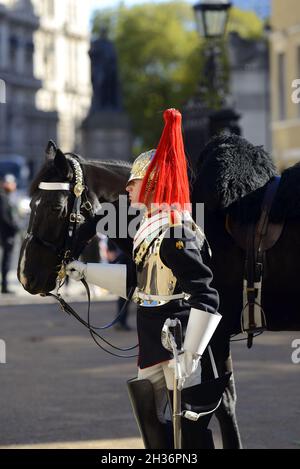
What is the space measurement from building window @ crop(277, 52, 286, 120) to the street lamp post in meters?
17.9

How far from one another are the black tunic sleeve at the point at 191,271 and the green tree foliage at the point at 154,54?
Result: 72620mm

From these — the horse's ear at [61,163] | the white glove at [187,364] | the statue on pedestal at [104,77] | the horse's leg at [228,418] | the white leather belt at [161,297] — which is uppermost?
the statue on pedestal at [104,77]

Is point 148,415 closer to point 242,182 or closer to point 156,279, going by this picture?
point 156,279

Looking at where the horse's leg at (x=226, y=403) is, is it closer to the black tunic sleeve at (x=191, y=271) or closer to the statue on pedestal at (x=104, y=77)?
the black tunic sleeve at (x=191, y=271)

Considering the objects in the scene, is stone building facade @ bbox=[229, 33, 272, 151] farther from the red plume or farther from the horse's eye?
the red plume

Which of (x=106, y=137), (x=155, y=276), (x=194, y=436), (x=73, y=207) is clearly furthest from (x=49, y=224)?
(x=106, y=137)

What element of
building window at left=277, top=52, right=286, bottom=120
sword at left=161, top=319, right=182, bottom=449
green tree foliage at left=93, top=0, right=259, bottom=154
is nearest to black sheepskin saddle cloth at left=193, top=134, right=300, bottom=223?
sword at left=161, top=319, right=182, bottom=449

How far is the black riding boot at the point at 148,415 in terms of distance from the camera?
6.02 metres

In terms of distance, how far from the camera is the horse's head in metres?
6.71

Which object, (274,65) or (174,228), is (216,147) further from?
(274,65)

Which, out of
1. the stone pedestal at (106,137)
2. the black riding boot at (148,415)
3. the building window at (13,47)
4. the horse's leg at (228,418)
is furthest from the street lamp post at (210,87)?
the building window at (13,47)

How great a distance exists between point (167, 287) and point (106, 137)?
42.4 m

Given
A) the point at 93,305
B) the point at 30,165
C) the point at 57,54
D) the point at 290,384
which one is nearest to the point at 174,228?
the point at 290,384

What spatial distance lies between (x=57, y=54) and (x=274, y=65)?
69123 millimetres
